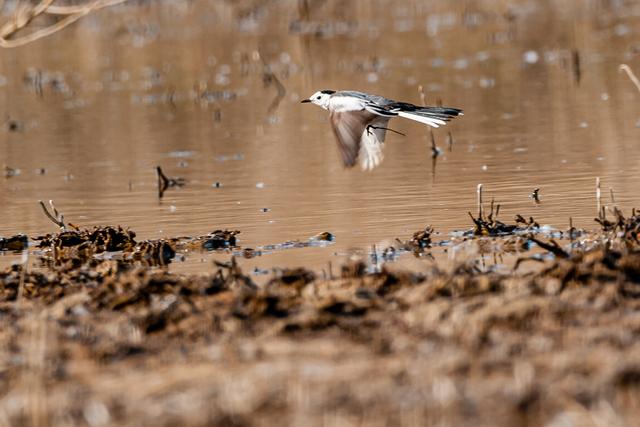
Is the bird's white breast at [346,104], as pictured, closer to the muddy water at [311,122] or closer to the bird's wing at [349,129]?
the bird's wing at [349,129]

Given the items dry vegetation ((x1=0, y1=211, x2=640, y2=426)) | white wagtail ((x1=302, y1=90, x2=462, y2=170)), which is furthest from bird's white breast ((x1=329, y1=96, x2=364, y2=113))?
dry vegetation ((x1=0, y1=211, x2=640, y2=426))

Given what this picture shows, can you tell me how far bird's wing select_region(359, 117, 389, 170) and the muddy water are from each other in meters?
0.39

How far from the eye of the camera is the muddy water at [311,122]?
9.38m

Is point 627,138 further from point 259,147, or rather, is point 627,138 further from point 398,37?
point 398,37

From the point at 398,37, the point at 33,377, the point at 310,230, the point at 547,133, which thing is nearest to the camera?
the point at 33,377

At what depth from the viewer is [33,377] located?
4492 millimetres

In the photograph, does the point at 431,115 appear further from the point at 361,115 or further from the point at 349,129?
the point at 349,129

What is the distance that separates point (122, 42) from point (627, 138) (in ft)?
53.2

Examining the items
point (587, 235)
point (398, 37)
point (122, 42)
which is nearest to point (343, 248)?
point (587, 235)

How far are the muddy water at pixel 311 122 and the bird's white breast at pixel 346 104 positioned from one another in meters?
0.75

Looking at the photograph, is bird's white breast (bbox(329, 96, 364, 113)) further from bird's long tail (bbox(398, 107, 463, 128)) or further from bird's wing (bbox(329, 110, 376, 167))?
bird's long tail (bbox(398, 107, 463, 128))

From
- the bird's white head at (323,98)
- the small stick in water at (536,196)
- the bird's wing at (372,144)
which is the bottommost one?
the small stick in water at (536,196)

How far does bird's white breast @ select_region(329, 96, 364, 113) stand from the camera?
8242mm

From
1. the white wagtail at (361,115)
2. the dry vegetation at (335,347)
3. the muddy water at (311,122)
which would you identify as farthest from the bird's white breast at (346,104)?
the dry vegetation at (335,347)
